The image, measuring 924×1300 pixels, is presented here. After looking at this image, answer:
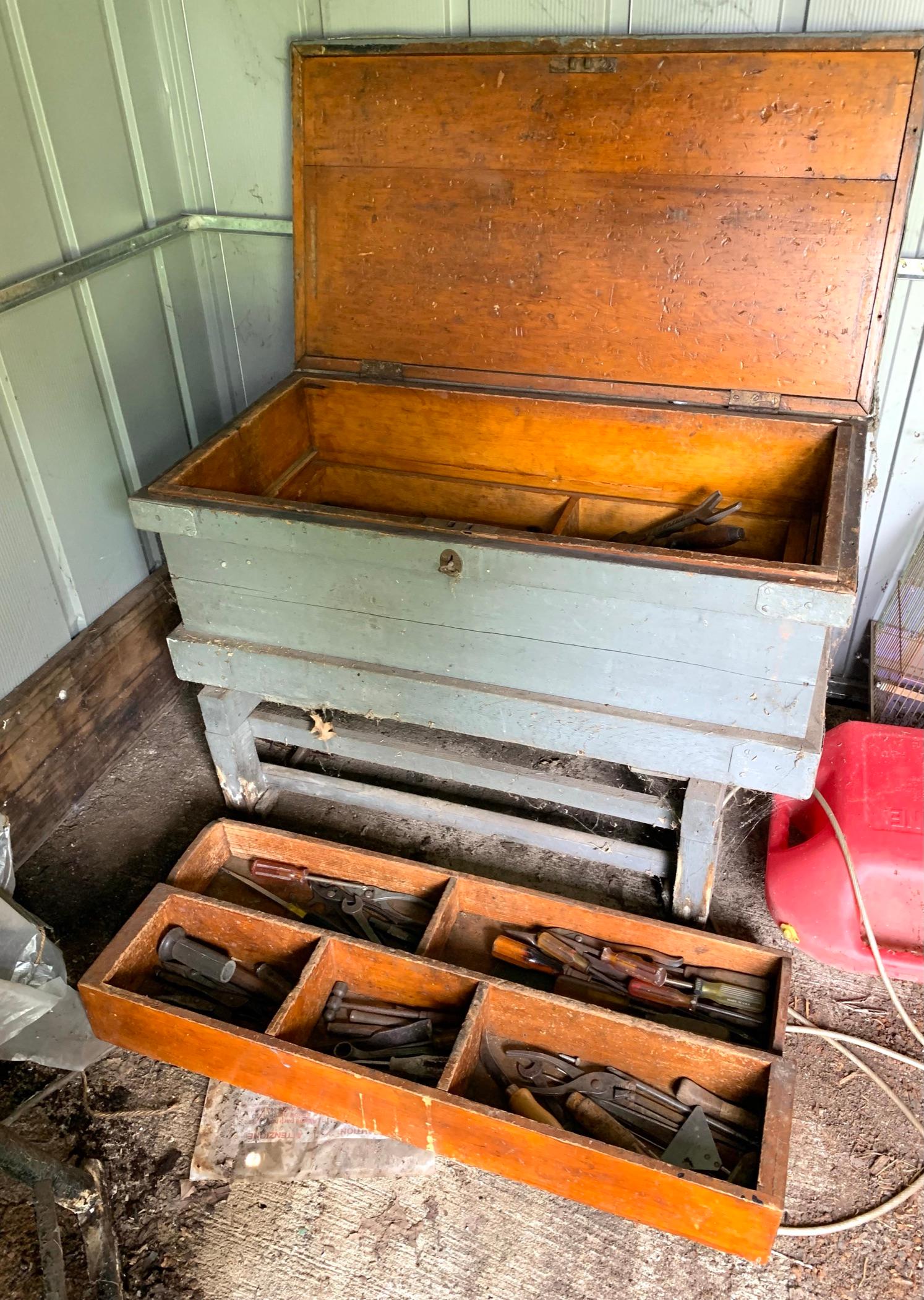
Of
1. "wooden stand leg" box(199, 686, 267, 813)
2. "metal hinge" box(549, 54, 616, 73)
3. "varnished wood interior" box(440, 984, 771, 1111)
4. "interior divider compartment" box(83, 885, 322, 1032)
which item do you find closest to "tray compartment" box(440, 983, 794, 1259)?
"varnished wood interior" box(440, 984, 771, 1111)

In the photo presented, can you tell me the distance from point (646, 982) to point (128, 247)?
2128mm

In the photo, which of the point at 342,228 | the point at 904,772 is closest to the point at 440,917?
the point at 904,772

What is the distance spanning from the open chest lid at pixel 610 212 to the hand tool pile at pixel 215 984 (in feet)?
4.58

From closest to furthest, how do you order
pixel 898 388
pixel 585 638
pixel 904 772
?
pixel 585 638, pixel 904 772, pixel 898 388

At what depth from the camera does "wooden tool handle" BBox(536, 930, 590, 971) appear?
1.80 metres

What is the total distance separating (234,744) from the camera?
216cm

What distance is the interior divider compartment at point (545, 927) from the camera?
→ 1760mm

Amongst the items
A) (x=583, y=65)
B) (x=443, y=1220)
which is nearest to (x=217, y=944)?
(x=443, y=1220)

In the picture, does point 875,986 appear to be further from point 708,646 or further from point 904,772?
point 708,646

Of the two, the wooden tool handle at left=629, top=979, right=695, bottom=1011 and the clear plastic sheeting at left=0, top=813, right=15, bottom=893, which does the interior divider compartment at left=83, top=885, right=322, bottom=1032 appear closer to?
the clear plastic sheeting at left=0, top=813, right=15, bottom=893

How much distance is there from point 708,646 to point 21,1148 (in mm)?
1349

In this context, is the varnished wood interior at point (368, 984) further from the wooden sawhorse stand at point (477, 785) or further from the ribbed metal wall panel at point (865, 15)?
the ribbed metal wall panel at point (865, 15)

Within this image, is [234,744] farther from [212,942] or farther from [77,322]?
[77,322]

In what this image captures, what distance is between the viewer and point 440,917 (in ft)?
5.96
